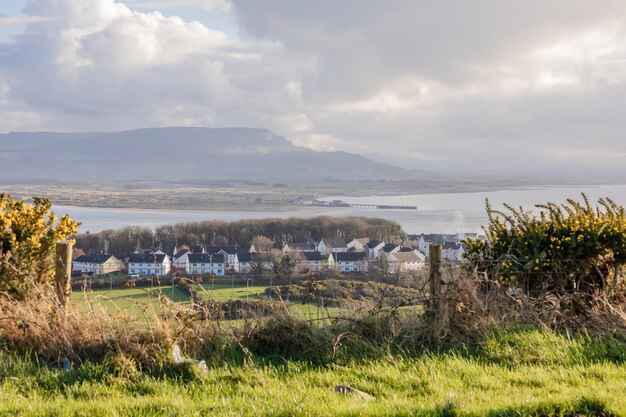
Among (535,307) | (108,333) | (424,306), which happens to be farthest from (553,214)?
(108,333)

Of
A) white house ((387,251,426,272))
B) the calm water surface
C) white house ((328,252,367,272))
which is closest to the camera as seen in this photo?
white house ((387,251,426,272))

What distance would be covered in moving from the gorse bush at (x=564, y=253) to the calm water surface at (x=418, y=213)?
64.6 inches

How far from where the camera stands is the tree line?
3559 cm

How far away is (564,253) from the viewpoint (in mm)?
8805

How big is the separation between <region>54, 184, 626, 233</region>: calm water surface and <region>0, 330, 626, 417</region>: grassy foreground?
501 centimetres

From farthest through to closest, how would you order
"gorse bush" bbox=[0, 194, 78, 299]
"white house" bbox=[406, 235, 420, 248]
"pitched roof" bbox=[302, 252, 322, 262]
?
"white house" bbox=[406, 235, 420, 248]
"pitched roof" bbox=[302, 252, 322, 262]
"gorse bush" bbox=[0, 194, 78, 299]

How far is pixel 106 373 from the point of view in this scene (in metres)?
5.97

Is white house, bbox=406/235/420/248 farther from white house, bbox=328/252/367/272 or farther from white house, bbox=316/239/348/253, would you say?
white house, bbox=328/252/367/272

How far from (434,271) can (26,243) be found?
5.70 metres

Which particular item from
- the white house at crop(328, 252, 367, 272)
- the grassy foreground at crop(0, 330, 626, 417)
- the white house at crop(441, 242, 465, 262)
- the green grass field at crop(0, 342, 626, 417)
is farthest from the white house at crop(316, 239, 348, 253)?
the green grass field at crop(0, 342, 626, 417)

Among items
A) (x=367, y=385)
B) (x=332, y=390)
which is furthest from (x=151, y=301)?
(x=367, y=385)

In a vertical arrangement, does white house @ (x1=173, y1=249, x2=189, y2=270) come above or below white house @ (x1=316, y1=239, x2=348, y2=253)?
above

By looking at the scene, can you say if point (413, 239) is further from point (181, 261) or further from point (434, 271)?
point (434, 271)

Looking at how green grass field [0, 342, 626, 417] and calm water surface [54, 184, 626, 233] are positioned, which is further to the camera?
calm water surface [54, 184, 626, 233]
